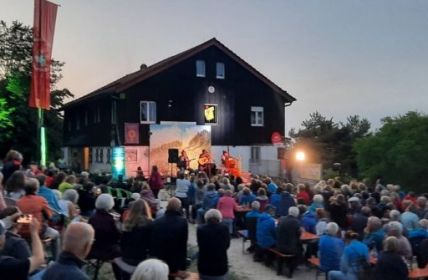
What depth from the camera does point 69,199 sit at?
9.88 m

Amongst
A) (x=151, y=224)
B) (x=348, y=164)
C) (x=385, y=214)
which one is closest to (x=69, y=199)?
(x=151, y=224)

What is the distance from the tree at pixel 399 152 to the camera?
993 inches

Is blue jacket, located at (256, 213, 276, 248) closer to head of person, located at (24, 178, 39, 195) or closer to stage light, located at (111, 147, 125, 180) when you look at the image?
head of person, located at (24, 178, 39, 195)

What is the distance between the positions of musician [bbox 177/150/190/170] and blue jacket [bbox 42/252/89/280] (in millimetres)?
25496

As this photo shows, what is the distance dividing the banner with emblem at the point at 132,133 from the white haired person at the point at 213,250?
83.5 feet

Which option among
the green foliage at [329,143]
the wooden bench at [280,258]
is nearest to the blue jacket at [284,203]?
the wooden bench at [280,258]

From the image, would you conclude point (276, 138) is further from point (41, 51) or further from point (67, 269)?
point (67, 269)

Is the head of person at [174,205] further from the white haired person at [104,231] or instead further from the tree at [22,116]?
the tree at [22,116]

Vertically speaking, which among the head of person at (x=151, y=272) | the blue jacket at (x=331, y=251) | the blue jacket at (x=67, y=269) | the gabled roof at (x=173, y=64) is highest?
the gabled roof at (x=173, y=64)

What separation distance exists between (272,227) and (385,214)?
8.56 feet

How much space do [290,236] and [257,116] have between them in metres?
27.1

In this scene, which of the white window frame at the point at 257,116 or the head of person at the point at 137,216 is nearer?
the head of person at the point at 137,216

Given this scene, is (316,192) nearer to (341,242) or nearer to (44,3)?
(341,242)

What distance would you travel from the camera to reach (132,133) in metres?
32.8
